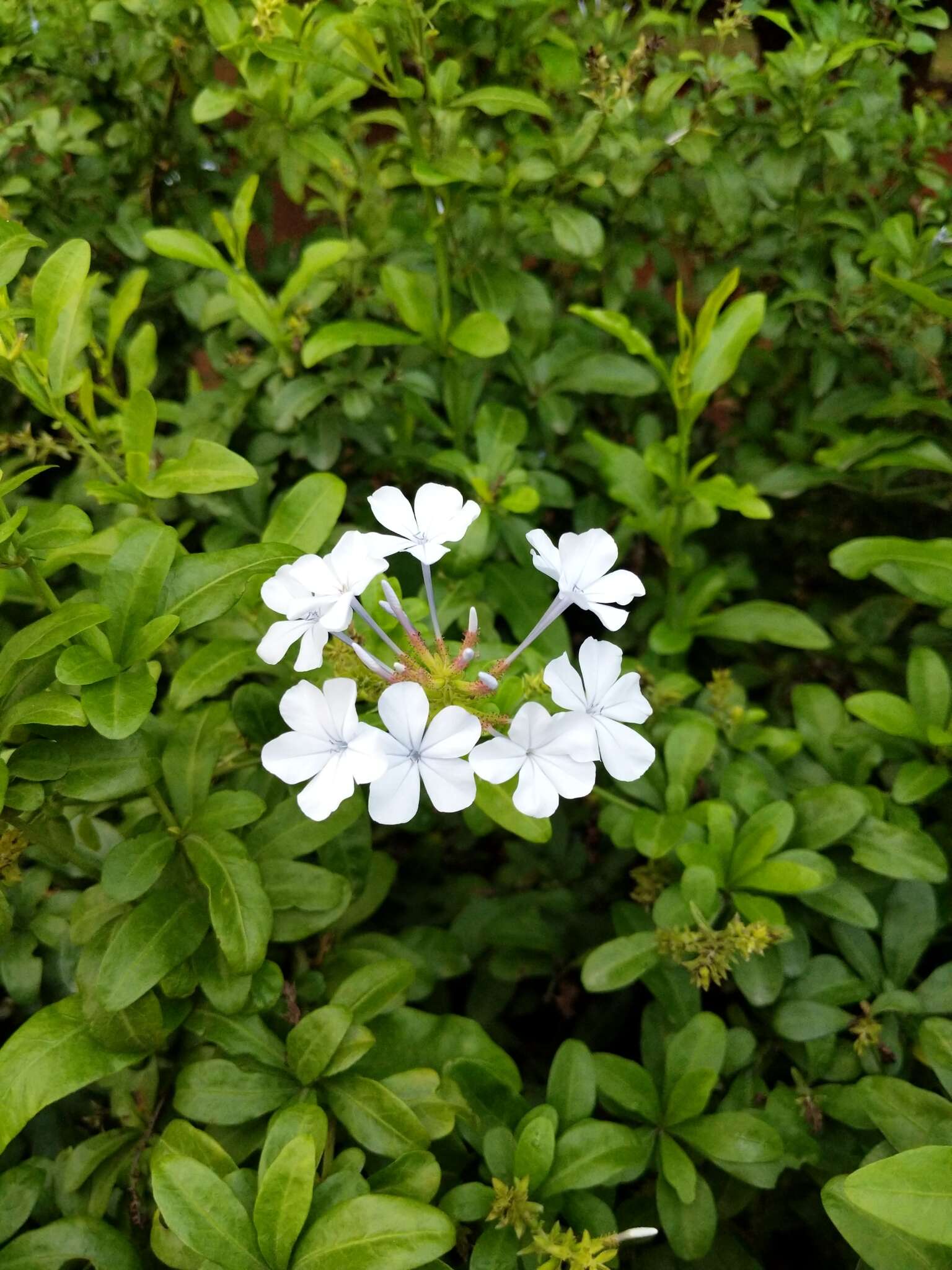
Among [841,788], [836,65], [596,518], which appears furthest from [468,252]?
[841,788]

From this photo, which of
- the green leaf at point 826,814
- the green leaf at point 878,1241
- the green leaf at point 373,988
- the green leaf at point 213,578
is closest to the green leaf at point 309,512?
the green leaf at point 213,578

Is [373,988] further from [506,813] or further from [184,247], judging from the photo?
[184,247]

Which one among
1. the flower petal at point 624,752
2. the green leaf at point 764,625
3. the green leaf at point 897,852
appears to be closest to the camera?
the flower petal at point 624,752

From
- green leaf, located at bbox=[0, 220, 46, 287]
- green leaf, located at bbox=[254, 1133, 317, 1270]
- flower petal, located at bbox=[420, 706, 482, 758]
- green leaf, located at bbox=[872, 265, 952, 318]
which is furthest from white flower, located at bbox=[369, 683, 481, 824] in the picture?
green leaf, located at bbox=[872, 265, 952, 318]

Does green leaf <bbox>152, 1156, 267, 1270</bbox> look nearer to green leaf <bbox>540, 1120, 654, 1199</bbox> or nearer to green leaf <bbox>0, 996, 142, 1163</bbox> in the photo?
green leaf <bbox>0, 996, 142, 1163</bbox>

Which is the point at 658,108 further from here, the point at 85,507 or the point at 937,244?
the point at 85,507

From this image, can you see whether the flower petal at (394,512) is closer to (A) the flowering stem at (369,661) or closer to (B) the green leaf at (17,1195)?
(A) the flowering stem at (369,661)

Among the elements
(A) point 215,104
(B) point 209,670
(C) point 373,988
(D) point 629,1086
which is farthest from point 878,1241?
(A) point 215,104
